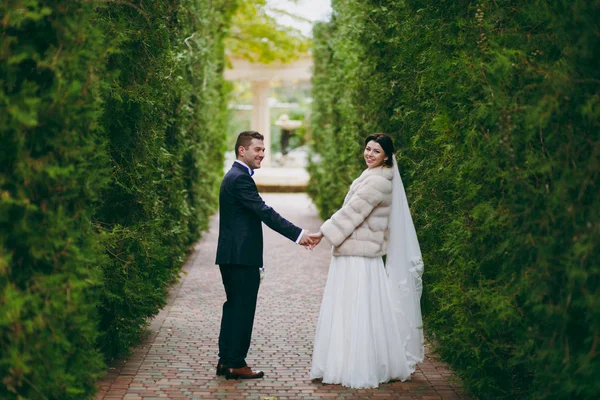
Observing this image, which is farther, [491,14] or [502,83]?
[491,14]

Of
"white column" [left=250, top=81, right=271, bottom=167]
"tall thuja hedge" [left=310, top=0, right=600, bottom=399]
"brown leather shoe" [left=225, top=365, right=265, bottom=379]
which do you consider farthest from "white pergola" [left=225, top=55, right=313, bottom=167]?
"brown leather shoe" [left=225, top=365, right=265, bottom=379]

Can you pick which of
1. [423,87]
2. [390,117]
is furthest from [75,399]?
[390,117]

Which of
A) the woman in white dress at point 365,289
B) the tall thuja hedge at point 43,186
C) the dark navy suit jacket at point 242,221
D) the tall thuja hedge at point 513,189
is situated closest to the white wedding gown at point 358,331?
the woman in white dress at point 365,289

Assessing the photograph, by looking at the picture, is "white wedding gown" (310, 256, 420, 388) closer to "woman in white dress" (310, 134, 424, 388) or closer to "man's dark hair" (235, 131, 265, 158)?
"woman in white dress" (310, 134, 424, 388)

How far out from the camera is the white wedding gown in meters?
6.51

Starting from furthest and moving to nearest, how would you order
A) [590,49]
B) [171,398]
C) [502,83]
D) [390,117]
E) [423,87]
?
1. [390,117]
2. [423,87]
3. [171,398]
4. [502,83]
5. [590,49]

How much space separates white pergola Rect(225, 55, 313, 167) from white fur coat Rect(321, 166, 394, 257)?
102 ft

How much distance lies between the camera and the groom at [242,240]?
670cm

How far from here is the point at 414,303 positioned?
7020 mm

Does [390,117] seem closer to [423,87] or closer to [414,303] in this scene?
[423,87]

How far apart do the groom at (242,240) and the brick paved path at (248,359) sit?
12.4 inches

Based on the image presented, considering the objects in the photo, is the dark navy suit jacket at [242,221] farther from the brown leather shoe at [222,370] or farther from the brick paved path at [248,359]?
the brick paved path at [248,359]

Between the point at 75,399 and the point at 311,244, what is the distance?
2.61 meters

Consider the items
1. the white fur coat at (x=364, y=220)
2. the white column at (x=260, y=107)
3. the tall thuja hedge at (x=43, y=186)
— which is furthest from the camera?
the white column at (x=260, y=107)
